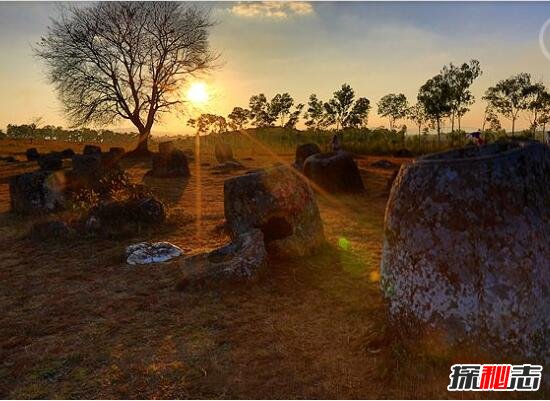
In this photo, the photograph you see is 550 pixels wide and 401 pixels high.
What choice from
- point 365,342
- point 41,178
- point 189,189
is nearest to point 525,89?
point 189,189

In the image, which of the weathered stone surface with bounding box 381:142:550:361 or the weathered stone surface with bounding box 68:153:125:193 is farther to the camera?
the weathered stone surface with bounding box 68:153:125:193

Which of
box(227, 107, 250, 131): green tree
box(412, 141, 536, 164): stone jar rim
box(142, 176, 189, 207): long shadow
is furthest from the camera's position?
box(227, 107, 250, 131): green tree

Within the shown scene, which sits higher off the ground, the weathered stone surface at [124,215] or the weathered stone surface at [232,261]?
the weathered stone surface at [124,215]

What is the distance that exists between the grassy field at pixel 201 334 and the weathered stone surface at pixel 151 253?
223mm

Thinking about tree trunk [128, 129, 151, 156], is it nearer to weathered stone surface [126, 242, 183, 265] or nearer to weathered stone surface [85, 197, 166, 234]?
weathered stone surface [85, 197, 166, 234]

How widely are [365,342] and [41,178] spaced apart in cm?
1111

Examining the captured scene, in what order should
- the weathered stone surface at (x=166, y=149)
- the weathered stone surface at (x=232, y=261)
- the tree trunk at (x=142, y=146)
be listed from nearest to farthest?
the weathered stone surface at (x=232, y=261) < the weathered stone surface at (x=166, y=149) < the tree trunk at (x=142, y=146)

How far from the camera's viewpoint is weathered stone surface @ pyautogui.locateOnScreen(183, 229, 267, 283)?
631cm

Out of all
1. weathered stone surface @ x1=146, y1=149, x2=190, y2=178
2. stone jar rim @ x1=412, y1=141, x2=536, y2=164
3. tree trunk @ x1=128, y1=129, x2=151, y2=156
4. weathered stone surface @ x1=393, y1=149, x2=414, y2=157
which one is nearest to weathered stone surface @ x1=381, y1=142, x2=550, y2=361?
stone jar rim @ x1=412, y1=141, x2=536, y2=164

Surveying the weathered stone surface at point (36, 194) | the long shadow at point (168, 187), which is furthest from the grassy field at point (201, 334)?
the long shadow at point (168, 187)

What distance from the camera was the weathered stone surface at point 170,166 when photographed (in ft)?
71.3

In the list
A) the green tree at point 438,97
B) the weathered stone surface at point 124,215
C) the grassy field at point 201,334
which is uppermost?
the green tree at point 438,97

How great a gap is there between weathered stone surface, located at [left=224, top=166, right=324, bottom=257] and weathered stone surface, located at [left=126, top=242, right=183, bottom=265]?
1.10 meters

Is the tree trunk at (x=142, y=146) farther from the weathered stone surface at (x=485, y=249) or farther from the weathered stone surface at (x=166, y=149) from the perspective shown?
the weathered stone surface at (x=485, y=249)
